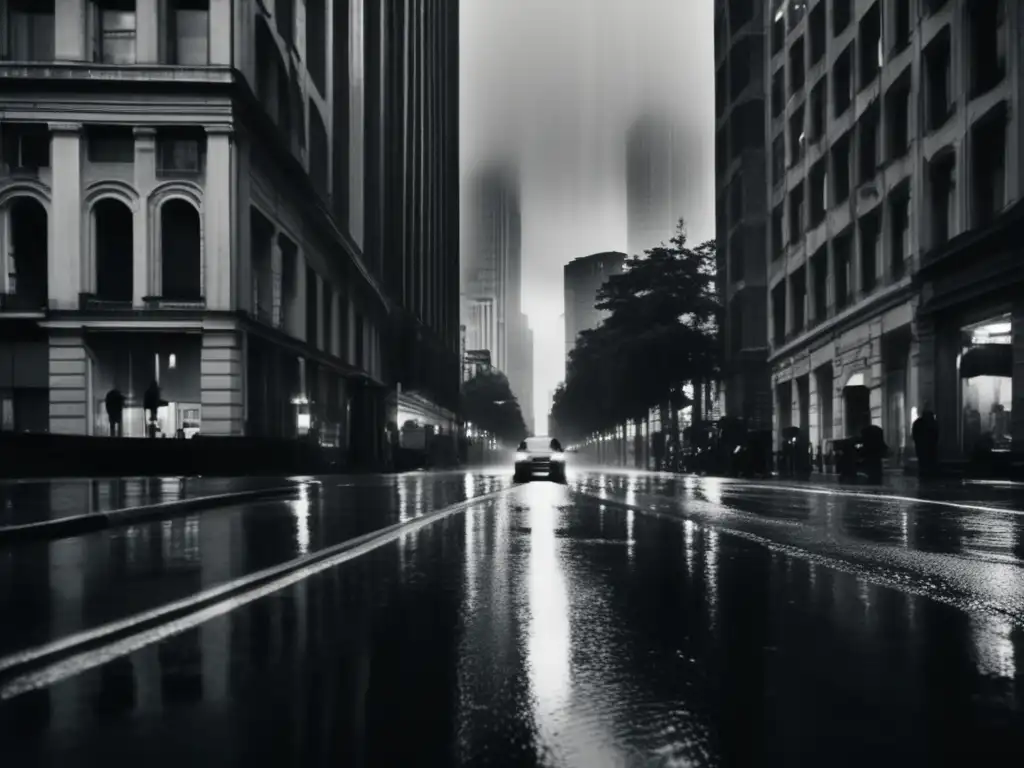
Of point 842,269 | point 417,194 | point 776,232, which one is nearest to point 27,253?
point 842,269

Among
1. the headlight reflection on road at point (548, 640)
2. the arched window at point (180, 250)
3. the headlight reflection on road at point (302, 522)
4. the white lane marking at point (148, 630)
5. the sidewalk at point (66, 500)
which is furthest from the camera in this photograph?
the arched window at point (180, 250)

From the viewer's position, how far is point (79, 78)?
36.0 metres

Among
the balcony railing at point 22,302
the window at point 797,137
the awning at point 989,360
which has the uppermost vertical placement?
the window at point 797,137


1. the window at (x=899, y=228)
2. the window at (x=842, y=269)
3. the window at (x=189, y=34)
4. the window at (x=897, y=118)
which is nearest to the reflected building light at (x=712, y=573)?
the window at (x=899, y=228)

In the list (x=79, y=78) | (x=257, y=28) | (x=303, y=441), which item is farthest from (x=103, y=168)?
(x=303, y=441)

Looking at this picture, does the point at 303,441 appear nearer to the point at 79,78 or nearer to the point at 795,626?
the point at 79,78

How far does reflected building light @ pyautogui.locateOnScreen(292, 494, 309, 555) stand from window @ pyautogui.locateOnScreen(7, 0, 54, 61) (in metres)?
25.7

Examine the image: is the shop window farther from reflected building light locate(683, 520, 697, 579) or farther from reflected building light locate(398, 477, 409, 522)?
reflected building light locate(683, 520, 697, 579)

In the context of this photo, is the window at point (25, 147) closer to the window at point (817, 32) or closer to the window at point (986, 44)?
the window at point (986, 44)

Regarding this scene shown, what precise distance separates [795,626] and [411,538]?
5964mm

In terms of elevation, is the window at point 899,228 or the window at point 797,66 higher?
the window at point 797,66

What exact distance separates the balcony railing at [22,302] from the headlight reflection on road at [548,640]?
31.2 metres

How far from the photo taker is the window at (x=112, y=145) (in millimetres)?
37188

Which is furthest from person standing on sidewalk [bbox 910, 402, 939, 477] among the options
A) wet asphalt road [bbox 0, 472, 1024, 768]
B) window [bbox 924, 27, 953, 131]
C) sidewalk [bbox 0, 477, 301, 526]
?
sidewalk [bbox 0, 477, 301, 526]
